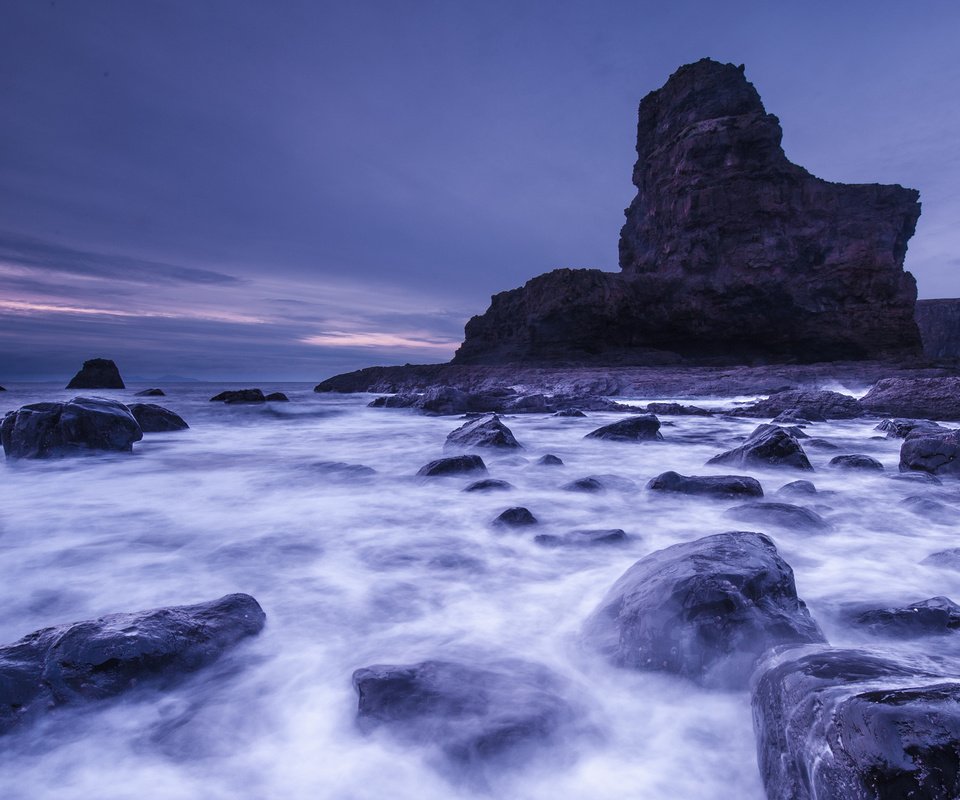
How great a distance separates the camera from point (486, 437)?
21.6 feet

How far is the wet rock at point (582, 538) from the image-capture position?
2.93 m

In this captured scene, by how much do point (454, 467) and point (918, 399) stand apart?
10.6m

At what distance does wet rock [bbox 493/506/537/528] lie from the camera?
129 inches

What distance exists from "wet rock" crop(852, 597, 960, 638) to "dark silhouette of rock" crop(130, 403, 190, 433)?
30.2ft

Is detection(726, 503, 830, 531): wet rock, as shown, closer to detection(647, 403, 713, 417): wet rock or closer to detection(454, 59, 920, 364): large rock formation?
detection(647, 403, 713, 417): wet rock

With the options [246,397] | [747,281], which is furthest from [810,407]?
[747,281]

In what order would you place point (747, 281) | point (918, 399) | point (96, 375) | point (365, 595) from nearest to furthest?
point (365, 595), point (918, 399), point (747, 281), point (96, 375)

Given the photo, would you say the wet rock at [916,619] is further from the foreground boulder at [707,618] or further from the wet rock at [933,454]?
the wet rock at [933,454]

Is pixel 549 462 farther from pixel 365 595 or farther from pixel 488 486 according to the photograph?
pixel 365 595

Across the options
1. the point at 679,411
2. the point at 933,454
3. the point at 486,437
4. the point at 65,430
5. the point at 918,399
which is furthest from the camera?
the point at 679,411

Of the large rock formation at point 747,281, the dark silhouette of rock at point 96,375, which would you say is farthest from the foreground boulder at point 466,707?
the dark silhouette of rock at point 96,375

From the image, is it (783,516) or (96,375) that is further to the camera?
(96,375)

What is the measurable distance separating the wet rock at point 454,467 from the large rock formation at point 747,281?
25360mm

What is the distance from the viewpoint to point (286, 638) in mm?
1966
